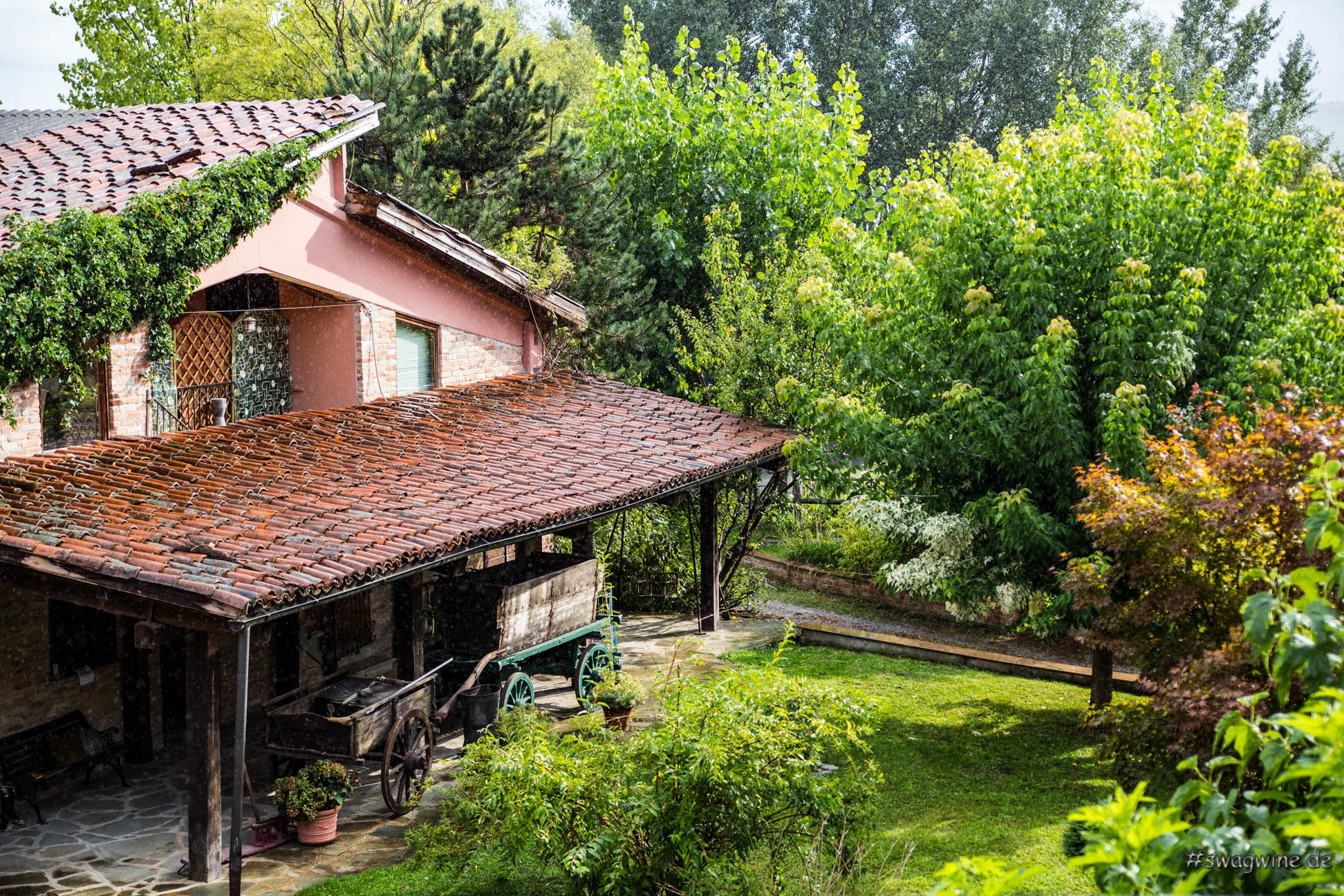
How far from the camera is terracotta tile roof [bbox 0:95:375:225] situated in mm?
10445

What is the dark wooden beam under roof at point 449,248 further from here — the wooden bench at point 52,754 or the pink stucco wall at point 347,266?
the wooden bench at point 52,754

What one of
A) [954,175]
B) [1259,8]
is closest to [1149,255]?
[954,175]

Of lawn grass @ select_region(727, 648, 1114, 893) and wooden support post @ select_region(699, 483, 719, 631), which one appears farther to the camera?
wooden support post @ select_region(699, 483, 719, 631)

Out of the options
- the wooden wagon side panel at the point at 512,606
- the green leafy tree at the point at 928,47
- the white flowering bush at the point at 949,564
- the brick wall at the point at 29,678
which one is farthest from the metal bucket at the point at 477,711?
the green leafy tree at the point at 928,47

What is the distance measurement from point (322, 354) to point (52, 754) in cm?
538

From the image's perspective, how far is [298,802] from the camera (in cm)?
855

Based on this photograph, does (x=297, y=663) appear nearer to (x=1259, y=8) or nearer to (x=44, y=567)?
(x=44, y=567)

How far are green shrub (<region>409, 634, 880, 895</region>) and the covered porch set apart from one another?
6.50 feet

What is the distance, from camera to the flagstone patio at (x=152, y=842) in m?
7.90

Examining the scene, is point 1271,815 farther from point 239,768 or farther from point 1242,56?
point 1242,56

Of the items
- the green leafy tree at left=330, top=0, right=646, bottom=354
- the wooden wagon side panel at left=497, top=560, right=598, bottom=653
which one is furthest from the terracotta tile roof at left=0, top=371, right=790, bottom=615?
the green leafy tree at left=330, top=0, right=646, bottom=354

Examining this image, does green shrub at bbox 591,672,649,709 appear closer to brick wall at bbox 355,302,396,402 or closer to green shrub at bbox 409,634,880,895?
green shrub at bbox 409,634,880,895

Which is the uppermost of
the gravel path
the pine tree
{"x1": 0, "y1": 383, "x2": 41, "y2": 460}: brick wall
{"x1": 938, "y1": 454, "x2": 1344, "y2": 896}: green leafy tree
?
the pine tree

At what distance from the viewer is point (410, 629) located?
1056cm
